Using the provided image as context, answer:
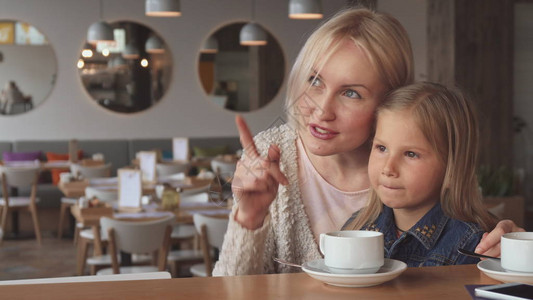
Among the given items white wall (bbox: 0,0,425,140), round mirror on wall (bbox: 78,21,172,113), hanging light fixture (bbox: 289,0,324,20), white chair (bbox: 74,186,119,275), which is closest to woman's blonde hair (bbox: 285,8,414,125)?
white chair (bbox: 74,186,119,275)

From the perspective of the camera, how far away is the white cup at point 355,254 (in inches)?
49.3

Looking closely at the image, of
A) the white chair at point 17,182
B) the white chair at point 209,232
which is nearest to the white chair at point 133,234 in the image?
the white chair at point 209,232

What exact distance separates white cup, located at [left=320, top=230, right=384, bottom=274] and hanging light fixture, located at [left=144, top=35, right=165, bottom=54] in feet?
→ 29.0

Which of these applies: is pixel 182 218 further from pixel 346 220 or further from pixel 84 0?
pixel 84 0

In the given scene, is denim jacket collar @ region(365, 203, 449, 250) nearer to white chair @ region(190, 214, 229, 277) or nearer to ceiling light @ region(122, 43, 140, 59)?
white chair @ region(190, 214, 229, 277)

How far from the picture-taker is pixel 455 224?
1592 mm

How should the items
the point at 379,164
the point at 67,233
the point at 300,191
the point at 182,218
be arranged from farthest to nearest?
the point at 67,233 → the point at 182,218 → the point at 300,191 → the point at 379,164

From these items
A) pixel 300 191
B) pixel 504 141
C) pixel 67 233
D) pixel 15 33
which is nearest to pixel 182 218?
pixel 300 191

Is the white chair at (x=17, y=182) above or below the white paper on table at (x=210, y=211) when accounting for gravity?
below

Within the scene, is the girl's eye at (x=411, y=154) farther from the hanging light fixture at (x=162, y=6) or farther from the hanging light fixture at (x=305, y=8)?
the hanging light fixture at (x=162, y=6)

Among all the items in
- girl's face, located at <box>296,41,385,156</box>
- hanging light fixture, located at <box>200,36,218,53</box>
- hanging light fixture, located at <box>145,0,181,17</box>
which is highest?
hanging light fixture, located at <box>145,0,181,17</box>

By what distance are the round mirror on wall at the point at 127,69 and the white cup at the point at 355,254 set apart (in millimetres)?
8735

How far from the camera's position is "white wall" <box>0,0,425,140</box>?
31.2ft

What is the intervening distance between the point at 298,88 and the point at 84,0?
27.8ft
